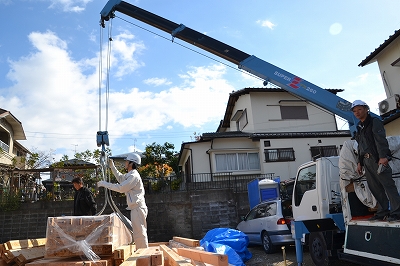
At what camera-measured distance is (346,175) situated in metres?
4.95

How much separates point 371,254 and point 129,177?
12.1ft

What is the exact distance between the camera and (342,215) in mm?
5453

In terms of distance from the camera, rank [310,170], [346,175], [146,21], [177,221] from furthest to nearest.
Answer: [177,221] < [146,21] < [310,170] < [346,175]

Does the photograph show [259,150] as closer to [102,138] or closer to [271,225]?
[271,225]

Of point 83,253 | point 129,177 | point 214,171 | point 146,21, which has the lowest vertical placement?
point 83,253

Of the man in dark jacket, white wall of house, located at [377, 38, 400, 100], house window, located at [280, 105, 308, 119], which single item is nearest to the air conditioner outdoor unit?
white wall of house, located at [377, 38, 400, 100]

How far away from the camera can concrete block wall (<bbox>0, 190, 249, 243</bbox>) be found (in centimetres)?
1145

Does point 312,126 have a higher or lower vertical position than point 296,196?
higher

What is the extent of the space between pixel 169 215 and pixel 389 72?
10.9 m

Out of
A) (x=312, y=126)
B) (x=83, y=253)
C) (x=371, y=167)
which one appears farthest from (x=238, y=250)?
(x=312, y=126)

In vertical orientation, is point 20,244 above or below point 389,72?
below

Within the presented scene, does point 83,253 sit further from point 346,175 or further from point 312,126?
point 312,126

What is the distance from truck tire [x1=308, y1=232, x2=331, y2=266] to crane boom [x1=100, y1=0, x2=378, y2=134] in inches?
102

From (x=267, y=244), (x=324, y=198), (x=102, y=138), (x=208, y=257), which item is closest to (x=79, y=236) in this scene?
(x=208, y=257)
